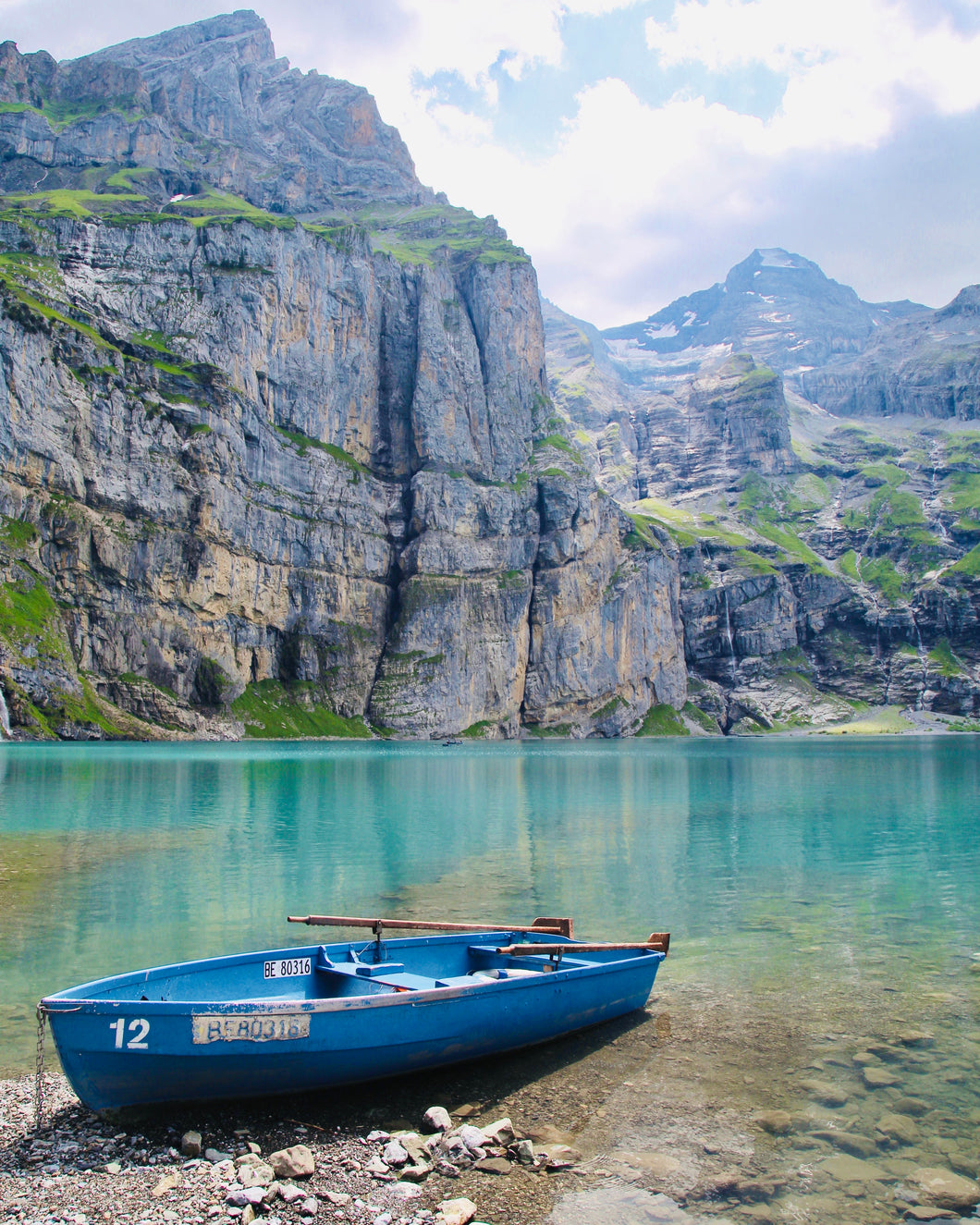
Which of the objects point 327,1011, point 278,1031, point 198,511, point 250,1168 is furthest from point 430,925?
point 198,511

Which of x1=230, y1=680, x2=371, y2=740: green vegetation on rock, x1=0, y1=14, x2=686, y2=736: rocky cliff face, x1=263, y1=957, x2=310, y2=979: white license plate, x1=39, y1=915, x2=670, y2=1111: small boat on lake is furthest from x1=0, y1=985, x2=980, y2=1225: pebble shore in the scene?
x1=230, y1=680, x2=371, y2=740: green vegetation on rock

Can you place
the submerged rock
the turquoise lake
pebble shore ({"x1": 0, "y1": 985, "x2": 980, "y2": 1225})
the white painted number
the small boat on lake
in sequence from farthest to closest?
1. the turquoise lake
2. the small boat on lake
3. the white painted number
4. the submerged rock
5. pebble shore ({"x1": 0, "y1": 985, "x2": 980, "y2": 1225})

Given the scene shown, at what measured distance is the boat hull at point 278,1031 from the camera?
12.4m

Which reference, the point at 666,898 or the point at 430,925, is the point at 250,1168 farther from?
the point at 666,898

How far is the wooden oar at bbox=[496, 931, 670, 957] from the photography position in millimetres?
18844

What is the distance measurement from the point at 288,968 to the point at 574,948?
6614mm

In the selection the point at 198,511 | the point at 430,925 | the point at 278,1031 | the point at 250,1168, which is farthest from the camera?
the point at 198,511

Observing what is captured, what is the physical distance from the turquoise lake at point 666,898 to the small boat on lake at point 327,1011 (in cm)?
224

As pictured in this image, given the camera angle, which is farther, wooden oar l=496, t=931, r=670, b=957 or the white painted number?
wooden oar l=496, t=931, r=670, b=957

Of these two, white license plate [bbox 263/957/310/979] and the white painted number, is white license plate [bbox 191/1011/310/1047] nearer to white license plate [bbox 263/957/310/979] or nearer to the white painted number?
the white painted number

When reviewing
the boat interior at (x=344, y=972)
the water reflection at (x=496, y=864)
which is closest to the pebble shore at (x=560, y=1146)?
the boat interior at (x=344, y=972)

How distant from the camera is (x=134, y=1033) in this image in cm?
1241

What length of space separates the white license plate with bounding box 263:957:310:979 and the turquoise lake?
4.80 meters

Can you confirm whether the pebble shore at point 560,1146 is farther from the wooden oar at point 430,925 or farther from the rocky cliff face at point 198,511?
the rocky cliff face at point 198,511
